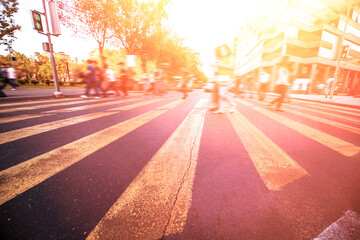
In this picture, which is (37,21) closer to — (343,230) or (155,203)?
(155,203)

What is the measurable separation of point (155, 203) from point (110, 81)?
1.88 metres

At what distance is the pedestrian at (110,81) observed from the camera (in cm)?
219

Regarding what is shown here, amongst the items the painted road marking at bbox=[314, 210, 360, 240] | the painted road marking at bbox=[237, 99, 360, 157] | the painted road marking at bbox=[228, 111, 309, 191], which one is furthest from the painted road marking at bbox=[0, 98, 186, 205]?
the painted road marking at bbox=[237, 99, 360, 157]

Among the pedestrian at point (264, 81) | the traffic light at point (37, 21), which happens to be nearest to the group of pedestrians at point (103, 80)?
the pedestrian at point (264, 81)

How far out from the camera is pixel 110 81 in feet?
7.41

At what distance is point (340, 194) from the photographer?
137cm

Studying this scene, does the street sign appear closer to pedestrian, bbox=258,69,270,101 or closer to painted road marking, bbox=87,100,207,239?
painted road marking, bbox=87,100,207,239

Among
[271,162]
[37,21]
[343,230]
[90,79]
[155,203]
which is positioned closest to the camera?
[343,230]

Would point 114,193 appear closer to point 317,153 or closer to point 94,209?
point 94,209

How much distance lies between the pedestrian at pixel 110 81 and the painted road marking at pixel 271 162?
235 centimetres

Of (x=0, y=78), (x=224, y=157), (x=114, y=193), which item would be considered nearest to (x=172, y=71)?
(x=224, y=157)

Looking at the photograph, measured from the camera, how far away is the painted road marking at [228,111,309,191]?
158cm

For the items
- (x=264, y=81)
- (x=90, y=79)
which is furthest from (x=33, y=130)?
(x=264, y=81)

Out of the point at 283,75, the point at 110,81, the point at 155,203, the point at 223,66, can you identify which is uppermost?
the point at 223,66
